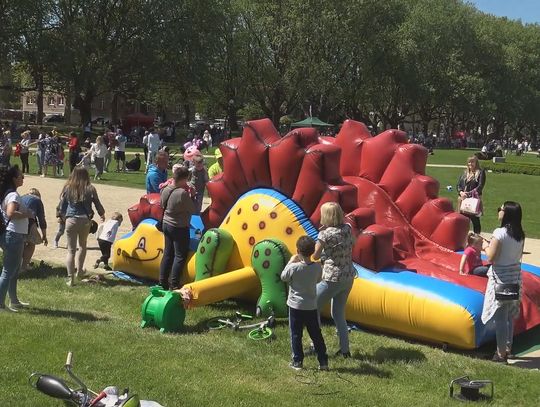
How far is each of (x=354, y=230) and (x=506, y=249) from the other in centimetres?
181

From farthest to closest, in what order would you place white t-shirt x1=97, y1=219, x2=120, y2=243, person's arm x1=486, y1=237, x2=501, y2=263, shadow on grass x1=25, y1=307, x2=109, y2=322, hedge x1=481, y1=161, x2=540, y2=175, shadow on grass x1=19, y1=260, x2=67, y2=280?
1. hedge x1=481, y1=161, x2=540, y2=175
2. white t-shirt x1=97, y1=219, x2=120, y2=243
3. shadow on grass x1=19, y1=260, x2=67, y2=280
4. shadow on grass x1=25, y1=307, x2=109, y2=322
5. person's arm x1=486, y1=237, x2=501, y2=263

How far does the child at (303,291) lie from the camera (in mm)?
5742

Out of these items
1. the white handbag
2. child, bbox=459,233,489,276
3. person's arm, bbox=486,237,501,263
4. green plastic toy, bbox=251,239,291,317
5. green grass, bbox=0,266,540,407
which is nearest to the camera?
green grass, bbox=0,266,540,407

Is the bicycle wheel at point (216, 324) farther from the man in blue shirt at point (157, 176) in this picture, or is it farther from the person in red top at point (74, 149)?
the person in red top at point (74, 149)

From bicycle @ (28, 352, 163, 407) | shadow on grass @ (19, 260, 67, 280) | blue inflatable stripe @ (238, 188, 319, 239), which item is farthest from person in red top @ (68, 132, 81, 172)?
bicycle @ (28, 352, 163, 407)

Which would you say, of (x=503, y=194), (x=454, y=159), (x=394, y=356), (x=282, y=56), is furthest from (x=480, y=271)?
(x=282, y=56)

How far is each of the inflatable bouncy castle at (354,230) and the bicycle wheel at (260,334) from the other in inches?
20.2

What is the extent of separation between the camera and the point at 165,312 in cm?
686

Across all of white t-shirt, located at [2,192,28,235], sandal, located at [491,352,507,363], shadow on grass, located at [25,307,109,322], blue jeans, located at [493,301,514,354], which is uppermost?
white t-shirt, located at [2,192,28,235]

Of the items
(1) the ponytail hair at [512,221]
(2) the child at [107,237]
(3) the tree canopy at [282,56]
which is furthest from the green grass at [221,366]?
(3) the tree canopy at [282,56]

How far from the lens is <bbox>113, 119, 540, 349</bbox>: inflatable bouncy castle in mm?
6762

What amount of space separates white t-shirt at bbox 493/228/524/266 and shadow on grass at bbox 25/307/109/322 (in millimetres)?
4170

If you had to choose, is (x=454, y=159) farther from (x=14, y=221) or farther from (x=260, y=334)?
(x=14, y=221)

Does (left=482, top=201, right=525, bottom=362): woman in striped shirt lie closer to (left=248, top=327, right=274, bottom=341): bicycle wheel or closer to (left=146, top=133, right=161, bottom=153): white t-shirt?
(left=248, top=327, right=274, bottom=341): bicycle wheel
